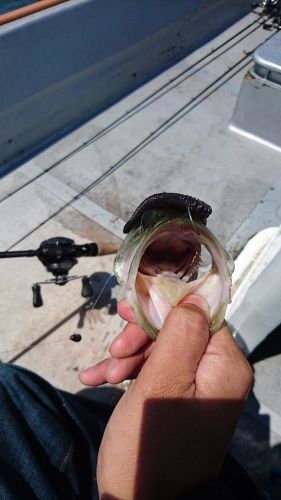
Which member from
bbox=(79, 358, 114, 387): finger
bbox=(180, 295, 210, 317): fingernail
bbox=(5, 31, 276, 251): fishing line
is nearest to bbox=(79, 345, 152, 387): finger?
bbox=(79, 358, 114, 387): finger

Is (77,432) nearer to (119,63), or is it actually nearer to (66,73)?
(66,73)

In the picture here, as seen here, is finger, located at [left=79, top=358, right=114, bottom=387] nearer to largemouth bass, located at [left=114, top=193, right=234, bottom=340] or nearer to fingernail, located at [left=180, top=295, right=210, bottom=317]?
largemouth bass, located at [left=114, top=193, right=234, bottom=340]

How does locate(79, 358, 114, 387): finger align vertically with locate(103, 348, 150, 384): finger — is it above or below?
below

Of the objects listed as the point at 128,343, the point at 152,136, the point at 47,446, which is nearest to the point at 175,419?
the point at 128,343

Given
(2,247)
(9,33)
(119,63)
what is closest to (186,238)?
(2,247)

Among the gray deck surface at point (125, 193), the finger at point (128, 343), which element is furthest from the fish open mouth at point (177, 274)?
the gray deck surface at point (125, 193)

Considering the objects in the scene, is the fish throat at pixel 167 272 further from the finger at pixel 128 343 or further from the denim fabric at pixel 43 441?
the denim fabric at pixel 43 441

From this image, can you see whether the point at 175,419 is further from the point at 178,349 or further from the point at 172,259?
the point at 172,259
